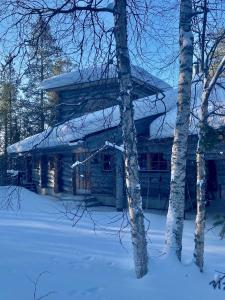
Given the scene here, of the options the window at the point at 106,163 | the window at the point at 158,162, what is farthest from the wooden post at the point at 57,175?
the window at the point at 158,162

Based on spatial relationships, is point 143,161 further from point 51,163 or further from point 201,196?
point 201,196

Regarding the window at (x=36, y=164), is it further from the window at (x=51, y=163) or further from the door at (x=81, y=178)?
the door at (x=81, y=178)

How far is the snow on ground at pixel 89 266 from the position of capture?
21.9ft

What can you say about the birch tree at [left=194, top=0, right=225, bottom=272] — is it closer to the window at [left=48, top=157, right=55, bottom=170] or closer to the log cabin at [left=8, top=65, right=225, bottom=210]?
the log cabin at [left=8, top=65, right=225, bottom=210]

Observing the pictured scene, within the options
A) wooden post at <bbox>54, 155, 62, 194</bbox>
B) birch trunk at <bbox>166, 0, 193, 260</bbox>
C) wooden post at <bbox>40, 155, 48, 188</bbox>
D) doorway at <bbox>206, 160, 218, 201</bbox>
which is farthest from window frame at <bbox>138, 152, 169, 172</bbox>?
birch trunk at <bbox>166, 0, 193, 260</bbox>

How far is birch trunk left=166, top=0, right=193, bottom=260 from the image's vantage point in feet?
24.8

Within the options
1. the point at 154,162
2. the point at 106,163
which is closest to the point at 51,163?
the point at 106,163

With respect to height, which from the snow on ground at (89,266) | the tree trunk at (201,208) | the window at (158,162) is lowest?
the snow on ground at (89,266)

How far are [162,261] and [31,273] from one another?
92.0 inches

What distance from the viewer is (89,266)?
7902mm

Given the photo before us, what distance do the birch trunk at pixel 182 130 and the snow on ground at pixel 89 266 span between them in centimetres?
70

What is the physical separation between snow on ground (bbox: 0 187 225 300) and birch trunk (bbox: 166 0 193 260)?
705 millimetres

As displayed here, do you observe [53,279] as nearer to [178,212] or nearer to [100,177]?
[178,212]

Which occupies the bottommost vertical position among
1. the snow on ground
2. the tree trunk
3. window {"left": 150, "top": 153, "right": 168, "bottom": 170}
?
the snow on ground
